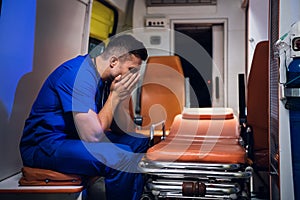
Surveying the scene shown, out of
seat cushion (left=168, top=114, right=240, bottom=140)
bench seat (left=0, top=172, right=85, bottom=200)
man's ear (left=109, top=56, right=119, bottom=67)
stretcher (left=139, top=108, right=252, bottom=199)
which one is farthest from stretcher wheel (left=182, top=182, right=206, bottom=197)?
man's ear (left=109, top=56, right=119, bottom=67)

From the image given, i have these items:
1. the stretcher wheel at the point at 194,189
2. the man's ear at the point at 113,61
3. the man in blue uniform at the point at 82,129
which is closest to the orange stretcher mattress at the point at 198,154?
the stretcher wheel at the point at 194,189

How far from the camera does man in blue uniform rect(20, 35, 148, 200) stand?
1.75 m

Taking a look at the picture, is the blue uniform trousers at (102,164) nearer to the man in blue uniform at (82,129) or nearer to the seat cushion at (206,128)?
the man in blue uniform at (82,129)

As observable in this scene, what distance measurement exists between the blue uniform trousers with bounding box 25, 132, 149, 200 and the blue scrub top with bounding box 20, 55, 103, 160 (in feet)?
0.20

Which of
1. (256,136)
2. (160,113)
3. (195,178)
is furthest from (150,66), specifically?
(195,178)

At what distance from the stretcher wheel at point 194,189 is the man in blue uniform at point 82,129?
0.35 meters

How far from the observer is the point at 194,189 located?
157 cm

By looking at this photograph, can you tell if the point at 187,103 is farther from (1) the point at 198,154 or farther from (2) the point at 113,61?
(1) the point at 198,154

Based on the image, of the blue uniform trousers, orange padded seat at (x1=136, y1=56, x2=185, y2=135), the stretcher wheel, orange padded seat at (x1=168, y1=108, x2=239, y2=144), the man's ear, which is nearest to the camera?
the stretcher wheel

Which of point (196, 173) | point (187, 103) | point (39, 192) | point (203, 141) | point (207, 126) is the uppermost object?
point (187, 103)

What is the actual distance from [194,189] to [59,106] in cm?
90

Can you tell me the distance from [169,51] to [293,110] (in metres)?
3.09

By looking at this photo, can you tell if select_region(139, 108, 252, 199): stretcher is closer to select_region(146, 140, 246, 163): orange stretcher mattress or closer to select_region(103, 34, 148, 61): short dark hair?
select_region(146, 140, 246, 163): orange stretcher mattress

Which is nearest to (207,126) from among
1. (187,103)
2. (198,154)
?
(198,154)
